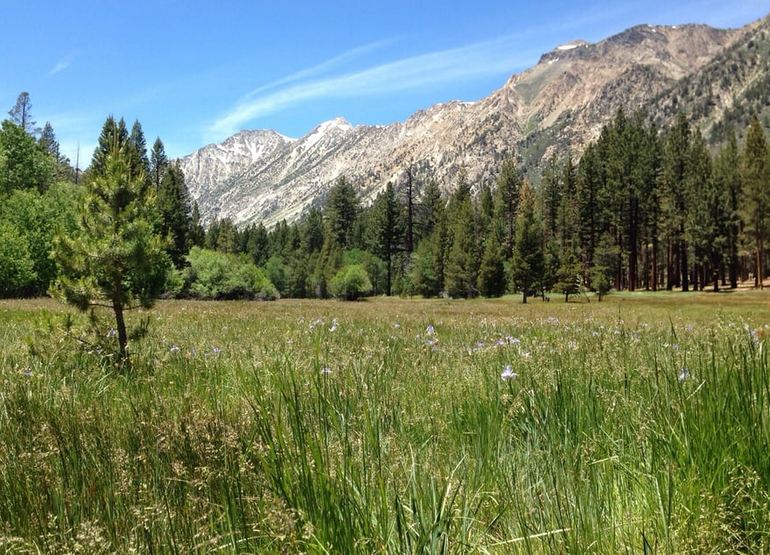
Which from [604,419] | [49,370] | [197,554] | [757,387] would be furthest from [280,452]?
[49,370]

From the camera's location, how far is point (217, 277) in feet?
198

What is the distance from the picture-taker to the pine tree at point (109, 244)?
6.14 meters

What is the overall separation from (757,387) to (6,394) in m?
4.88

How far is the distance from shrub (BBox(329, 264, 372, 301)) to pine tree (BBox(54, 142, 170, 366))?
6373 cm

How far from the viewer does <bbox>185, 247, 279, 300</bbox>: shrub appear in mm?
59281

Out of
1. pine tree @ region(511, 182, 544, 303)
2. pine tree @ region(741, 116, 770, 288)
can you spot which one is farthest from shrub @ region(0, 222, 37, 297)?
pine tree @ region(741, 116, 770, 288)

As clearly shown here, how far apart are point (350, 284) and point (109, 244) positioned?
64.3m

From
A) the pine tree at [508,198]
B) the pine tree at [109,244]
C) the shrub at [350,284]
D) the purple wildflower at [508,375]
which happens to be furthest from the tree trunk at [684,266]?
the pine tree at [109,244]

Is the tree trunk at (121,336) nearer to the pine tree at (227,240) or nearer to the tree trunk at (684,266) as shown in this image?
the tree trunk at (684,266)

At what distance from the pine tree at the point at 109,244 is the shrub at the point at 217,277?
2162 inches

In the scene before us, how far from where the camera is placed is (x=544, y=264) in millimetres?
58594

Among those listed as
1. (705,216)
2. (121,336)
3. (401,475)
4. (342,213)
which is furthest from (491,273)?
(401,475)

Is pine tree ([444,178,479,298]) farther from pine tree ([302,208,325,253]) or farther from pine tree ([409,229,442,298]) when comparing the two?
pine tree ([302,208,325,253])

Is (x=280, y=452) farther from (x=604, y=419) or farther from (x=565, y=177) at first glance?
(x=565, y=177)
